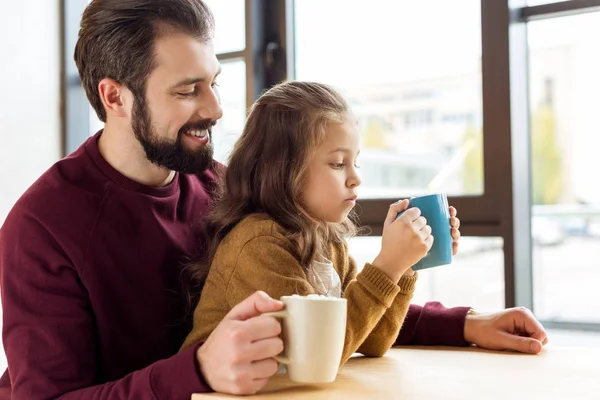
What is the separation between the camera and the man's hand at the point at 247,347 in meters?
0.80

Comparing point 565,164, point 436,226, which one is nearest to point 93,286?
point 436,226

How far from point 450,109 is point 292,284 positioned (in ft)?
3.98

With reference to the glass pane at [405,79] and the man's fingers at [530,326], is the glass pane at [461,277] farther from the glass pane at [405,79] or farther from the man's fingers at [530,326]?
the man's fingers at [530,326]

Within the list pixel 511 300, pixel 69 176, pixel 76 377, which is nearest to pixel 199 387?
pixel 76 377

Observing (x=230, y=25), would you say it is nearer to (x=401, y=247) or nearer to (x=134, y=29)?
(x=134, y=29)

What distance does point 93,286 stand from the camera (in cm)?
107

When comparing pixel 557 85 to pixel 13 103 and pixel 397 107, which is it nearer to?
pixel 397 107

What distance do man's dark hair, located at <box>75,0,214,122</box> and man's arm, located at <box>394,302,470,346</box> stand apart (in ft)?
1.99

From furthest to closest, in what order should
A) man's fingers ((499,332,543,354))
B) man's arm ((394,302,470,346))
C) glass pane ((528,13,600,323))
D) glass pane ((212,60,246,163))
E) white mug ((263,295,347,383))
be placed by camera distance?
1. glass pane ((212,60,246,163))
2. glass pane ((528,13,600,323))
3. man's arm ((394,302,470,346))
4. man's fingers ((499,332,543,354))
5. white mug ((263,295,347,383))

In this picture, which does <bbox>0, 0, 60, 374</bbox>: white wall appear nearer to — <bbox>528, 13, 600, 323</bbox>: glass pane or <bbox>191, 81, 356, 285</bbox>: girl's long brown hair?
<bbox>191, 81, 356, 285</bbox>: girl's long brown hair

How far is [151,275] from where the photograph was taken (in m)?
1.14

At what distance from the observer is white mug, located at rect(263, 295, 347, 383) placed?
2.60 ft

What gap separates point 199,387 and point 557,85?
1.60 metres

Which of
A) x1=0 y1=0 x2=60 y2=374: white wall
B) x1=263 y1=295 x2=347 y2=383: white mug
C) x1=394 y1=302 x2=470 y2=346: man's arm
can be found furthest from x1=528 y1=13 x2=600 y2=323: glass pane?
x1=0 y1=0 x2=60 y2=374: white wall
